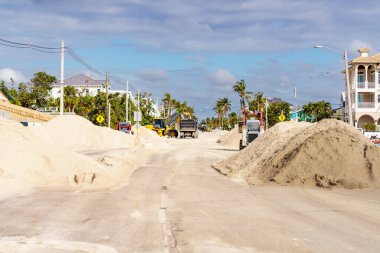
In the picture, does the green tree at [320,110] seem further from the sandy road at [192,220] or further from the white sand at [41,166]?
the sandy road at [192,220]

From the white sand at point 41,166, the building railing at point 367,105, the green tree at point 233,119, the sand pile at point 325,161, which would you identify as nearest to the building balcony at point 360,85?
the building railing at point 367,105

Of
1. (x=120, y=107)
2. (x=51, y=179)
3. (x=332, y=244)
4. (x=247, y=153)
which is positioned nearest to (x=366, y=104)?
(x=120, y=107)

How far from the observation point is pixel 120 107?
327ft

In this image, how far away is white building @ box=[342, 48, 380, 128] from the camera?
76.9 meters

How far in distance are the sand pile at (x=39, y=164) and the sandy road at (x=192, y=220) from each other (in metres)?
1.83

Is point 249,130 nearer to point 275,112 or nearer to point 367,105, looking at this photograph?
point 367,105

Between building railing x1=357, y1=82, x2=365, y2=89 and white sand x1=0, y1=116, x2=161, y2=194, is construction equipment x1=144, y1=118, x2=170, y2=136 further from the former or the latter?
white sand x1=0, y1=116, x2=161, y2=194

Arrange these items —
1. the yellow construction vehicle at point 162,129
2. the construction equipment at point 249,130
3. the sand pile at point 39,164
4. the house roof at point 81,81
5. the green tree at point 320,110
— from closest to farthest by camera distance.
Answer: the sand pile at point 39,164 < the construction equipment at point 249,130 < the yellow construction vehicle at point 162,129 < the green tree at point 320,110 < the house roof at point 81,81

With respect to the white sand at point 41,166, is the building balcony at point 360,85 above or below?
above

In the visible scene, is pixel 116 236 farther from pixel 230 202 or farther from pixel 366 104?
pixel 366 104

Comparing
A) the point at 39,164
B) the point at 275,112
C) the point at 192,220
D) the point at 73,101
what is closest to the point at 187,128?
the point at 73,101

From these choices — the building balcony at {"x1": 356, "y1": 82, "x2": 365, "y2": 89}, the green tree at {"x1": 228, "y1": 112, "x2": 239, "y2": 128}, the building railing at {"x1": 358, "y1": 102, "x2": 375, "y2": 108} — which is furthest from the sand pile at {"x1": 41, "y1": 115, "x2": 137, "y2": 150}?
the green tree at {"x1": 228, "y1": 112, "x2": 239, "y2": 128}

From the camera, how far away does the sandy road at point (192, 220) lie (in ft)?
27.6

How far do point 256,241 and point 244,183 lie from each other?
1115 cm
